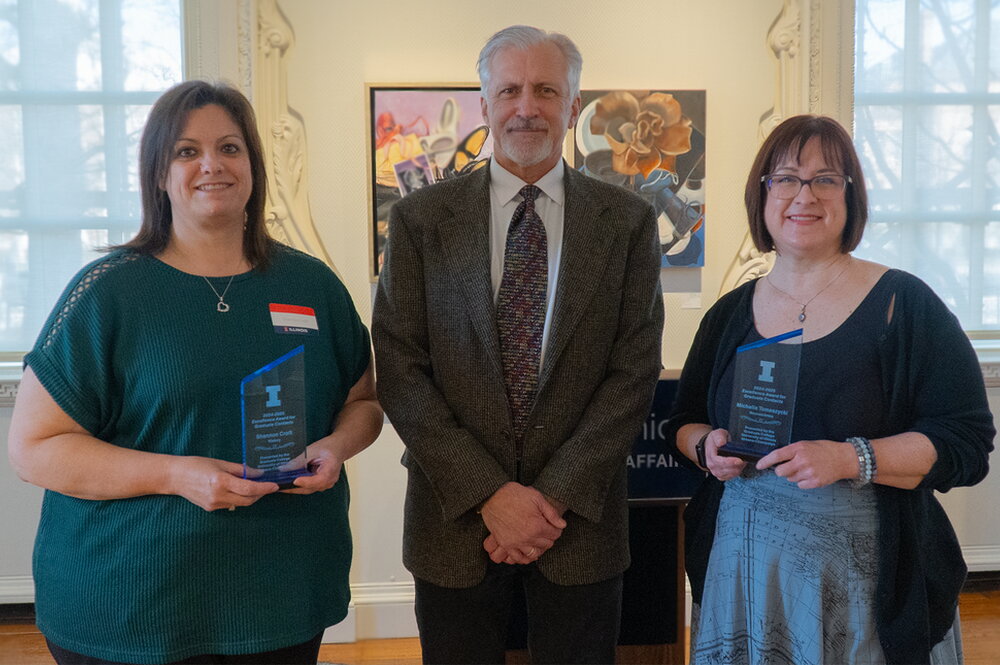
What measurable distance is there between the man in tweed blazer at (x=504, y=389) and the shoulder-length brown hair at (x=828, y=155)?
0.96 feet

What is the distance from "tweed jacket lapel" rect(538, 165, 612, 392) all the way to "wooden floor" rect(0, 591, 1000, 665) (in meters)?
2.30

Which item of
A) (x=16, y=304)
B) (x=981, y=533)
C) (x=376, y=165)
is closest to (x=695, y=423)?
(x=376, y=165)

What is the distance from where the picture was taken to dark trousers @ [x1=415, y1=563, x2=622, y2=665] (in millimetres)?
1830

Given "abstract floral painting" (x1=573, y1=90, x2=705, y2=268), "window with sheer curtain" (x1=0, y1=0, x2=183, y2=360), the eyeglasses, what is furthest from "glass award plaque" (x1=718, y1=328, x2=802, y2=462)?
"window with sheer curtain" (x1=0, y1=0, x2=183, y2=360)

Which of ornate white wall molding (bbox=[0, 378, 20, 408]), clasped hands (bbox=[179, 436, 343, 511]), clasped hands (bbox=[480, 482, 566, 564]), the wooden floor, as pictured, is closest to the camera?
clasped hands (bbox=[179, 436, 343, 511])

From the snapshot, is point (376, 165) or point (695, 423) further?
point (376, 165)

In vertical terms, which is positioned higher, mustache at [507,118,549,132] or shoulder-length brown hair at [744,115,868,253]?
mustache at [507,118,549,132]

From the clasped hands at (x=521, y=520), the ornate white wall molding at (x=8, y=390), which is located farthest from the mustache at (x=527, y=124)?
the ornate white wall molding at (x=8, y=390)

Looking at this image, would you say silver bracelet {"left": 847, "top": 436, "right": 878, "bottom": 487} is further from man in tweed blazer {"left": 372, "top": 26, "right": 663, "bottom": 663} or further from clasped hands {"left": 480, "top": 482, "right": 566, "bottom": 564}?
clasped hands {"left": 480, "top": 482, "right": 566, "bottom": 564}

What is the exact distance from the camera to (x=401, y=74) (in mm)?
3693

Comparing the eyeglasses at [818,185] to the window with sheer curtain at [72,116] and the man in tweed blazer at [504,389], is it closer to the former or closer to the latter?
the man in tweed blazer at [504,389]

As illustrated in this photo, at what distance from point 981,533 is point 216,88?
4.01m

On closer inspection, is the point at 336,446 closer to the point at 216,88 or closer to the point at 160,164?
the point at 160,164

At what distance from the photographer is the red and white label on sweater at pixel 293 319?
66.1 inches
